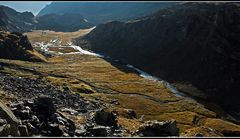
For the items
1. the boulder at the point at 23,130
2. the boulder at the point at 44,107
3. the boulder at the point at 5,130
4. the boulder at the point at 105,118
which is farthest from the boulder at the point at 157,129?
the boulder at the point at 5,130

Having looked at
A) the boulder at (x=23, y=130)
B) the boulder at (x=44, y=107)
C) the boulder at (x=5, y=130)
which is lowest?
the boulder at (x=44, y=107)

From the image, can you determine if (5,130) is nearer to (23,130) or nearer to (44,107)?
(23,130)

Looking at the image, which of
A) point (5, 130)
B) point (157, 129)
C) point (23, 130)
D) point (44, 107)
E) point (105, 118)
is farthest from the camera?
point (105, 118)

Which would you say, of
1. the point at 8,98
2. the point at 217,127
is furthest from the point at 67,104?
the point at 217,127

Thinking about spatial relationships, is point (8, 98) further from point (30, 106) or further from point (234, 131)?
point (234, 131)

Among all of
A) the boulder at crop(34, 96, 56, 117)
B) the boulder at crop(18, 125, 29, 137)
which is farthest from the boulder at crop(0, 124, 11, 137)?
the boulder at crop(34, 96, 56, 117)

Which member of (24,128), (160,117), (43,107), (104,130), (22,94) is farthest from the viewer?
(160,117)

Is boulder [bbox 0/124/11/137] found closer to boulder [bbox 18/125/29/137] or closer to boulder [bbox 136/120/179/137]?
boulder [bbox 18/125/29/137]

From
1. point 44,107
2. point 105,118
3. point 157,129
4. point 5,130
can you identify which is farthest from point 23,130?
point 105,118

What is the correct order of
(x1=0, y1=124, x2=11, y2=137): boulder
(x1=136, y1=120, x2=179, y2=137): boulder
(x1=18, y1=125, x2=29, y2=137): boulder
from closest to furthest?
(x1=0, y1=124, x2=11, y2=137): boulder
(x1=18, y1=125, x2=29, y2=137): boulder
(x1=136, y1=120, x2=179, y2=137): boulder

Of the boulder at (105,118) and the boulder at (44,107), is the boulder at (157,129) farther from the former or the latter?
the boulder at (44,107)

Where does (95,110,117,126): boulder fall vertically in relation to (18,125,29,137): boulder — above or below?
below
